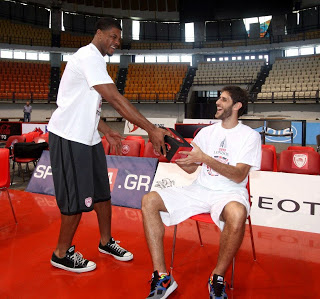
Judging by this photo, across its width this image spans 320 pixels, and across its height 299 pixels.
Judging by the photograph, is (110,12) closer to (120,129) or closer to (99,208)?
(120,129)

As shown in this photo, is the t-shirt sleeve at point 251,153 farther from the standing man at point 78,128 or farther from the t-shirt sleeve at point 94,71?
the t-shirt sleeve at point 94,71

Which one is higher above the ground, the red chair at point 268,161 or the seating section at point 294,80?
the seating section at point 294,80

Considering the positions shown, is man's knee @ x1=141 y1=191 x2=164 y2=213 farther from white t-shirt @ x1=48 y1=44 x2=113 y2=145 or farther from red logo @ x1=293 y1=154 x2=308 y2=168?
red logo @ x1=293 y1=154 x2=308 y2=168

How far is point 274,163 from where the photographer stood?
4062mm

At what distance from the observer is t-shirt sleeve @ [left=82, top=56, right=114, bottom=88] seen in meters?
2.10

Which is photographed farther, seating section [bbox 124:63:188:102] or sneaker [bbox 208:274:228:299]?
seating section [bbox 124:63:188:102]

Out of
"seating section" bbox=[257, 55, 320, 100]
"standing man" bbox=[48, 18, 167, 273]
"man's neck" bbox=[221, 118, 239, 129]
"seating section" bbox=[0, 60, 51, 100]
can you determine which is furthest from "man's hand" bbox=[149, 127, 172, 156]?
"seating section" bbox=[0, 60, 51, 100]

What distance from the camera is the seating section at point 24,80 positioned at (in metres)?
18.2

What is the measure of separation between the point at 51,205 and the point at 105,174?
2.07 meters

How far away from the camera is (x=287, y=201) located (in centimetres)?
339

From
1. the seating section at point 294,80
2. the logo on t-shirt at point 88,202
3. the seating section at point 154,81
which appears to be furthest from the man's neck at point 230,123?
the seating section at point 154,81

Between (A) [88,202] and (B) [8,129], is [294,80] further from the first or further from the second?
(A) [88,202]

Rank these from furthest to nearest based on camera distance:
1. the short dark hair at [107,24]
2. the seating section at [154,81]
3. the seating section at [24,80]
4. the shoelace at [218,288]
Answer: the seating section at [154,81] → the seating section at [24,80] → the short dark hair at [107,24] → the shoelace at [218,288]

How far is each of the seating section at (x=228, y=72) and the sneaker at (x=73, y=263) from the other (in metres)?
18.4
